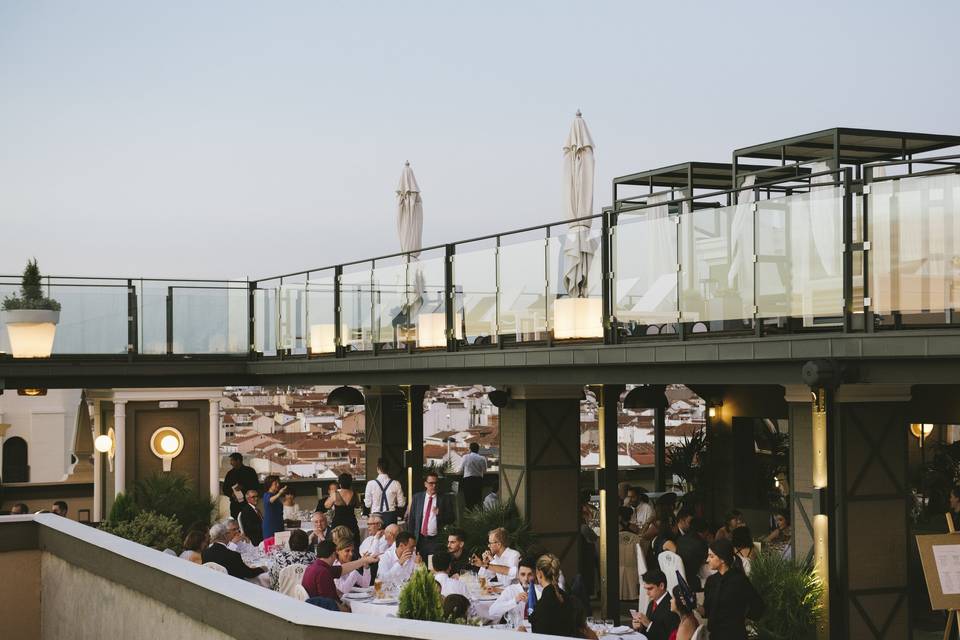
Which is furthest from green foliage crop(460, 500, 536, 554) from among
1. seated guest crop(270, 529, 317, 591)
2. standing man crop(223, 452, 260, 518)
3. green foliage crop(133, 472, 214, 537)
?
green foliage crop(133, 472, 214, 537)

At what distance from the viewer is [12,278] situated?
19.0 metres

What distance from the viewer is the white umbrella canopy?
1267 cm

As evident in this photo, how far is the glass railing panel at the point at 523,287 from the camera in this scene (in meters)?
13.3

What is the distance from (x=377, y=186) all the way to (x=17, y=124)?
14013mm

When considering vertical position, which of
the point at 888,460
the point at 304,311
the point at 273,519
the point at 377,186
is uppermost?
the point at 377,186

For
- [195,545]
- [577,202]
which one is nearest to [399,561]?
[195,545]

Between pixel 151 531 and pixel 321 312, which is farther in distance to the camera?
pixel 321 312

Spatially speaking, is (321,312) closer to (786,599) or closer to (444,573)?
(444,573)

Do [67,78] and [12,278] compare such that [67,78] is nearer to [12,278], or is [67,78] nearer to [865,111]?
[12,278]

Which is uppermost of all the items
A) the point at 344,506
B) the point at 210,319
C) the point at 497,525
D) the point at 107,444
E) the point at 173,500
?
the point at 210,319

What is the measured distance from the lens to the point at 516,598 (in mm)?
9688

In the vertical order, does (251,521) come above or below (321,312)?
below

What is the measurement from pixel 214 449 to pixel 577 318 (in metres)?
11.2

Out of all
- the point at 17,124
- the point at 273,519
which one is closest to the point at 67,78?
the point at 17,124
